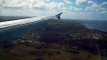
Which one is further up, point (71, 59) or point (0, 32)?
point (0, 32)

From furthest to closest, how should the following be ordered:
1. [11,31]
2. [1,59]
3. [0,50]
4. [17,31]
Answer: [0,50], [1,59], [17,31], [11,31]

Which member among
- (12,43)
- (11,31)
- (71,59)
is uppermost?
(11,31)

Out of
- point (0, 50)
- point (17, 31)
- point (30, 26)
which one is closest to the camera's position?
point (17, 31)

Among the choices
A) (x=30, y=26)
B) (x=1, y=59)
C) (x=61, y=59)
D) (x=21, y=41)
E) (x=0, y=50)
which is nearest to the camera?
(x=30, y=26)

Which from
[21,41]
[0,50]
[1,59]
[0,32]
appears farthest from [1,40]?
[21,41]

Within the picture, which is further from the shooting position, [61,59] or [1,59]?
[61,59]

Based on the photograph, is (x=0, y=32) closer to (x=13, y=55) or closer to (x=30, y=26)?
(x=30, y=26)

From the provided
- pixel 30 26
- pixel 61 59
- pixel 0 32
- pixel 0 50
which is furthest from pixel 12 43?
pixel 0 50

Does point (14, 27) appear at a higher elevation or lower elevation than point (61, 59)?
higher

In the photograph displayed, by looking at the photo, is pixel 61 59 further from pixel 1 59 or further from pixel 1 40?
pixel 1 40
